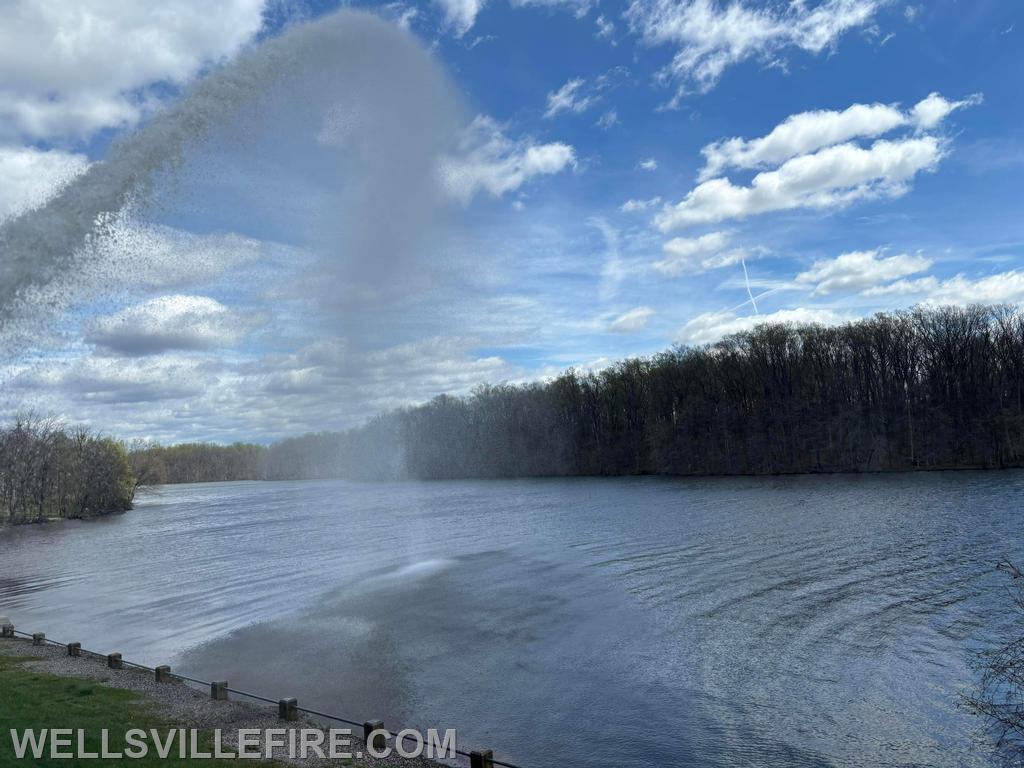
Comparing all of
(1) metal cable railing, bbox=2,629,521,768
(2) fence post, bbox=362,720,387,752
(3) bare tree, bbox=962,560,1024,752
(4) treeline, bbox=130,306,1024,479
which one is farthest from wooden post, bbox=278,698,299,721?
(4) treeline, bbox=130,306,1024,479

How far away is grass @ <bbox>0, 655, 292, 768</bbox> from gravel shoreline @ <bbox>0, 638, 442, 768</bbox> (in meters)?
0.38

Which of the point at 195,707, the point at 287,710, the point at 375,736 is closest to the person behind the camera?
the point at 375,736

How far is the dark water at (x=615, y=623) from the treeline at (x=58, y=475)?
182 ft

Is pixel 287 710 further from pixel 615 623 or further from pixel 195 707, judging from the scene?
pixel 615 623

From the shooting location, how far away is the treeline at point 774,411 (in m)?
84.4

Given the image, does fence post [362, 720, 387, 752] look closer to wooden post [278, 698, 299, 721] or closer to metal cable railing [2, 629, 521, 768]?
metal cable railing [2, 629, 521, 768]

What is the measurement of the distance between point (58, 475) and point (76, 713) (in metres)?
111

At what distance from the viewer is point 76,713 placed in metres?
13.7

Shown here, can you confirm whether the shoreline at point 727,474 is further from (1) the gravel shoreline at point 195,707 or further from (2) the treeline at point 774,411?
(1) the gravel shoreline at point 195,707

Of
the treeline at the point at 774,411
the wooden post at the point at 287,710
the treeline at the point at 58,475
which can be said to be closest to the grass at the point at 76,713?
the wooden post at the point at 287,710

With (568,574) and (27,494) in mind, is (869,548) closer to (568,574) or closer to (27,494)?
(568,574)

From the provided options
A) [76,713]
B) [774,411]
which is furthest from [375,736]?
[774,411]

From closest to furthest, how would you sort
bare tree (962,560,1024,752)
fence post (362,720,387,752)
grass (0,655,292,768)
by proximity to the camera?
grass (0,655,292,768)
fence post (362,720,387,752)
bare tree (962,560,1024,752)

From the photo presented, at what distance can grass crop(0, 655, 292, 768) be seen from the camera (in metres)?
11.1
